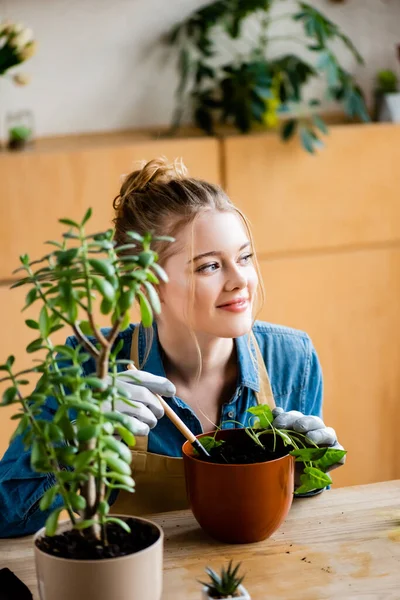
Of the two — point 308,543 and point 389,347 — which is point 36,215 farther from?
point 308,543

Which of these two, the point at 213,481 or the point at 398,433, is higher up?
the point at 213,481

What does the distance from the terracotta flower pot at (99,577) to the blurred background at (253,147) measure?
5.45 ft

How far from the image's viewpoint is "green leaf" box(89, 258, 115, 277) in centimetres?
95

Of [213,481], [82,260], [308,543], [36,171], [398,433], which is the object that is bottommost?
[398,433]

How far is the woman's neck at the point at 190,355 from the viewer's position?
5.67ft

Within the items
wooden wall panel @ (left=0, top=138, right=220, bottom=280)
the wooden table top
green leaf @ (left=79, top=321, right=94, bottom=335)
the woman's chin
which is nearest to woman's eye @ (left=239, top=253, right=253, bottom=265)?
the woman's chin

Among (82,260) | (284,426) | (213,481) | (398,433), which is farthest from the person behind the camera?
(398,433)

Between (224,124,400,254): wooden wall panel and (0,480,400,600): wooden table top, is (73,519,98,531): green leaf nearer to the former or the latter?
(0,480,400,600): wooden table top

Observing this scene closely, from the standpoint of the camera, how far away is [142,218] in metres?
1.75

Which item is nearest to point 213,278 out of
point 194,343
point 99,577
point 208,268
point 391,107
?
point 208,268

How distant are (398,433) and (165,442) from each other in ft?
5.54

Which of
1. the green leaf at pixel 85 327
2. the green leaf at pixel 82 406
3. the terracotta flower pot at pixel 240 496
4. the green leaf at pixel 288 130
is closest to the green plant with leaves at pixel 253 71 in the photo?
the green leaf at pixel 288 130

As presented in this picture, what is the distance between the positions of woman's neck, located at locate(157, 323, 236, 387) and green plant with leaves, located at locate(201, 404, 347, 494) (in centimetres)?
40

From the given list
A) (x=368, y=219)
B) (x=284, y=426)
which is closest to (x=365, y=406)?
(x=368, y=219)
